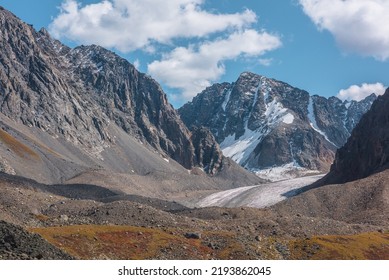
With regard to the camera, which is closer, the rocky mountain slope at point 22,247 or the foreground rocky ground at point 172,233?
the rocky mountain slope at point 22,247

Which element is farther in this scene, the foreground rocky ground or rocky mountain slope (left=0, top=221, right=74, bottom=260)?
the foreground rocky ground

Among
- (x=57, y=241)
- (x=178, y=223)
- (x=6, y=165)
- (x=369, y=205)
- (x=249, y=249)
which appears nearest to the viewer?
(x=57, y=241)

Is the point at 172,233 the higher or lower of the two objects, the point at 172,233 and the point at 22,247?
the higher

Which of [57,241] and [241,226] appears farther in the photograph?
[241,226]

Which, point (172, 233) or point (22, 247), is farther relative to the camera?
point (172, 233)

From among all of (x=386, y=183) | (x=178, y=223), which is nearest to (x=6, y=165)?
(x=178, y=223)

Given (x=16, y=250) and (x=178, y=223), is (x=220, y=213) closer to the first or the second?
(x=178, y=223)

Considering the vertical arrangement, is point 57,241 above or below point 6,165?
below
